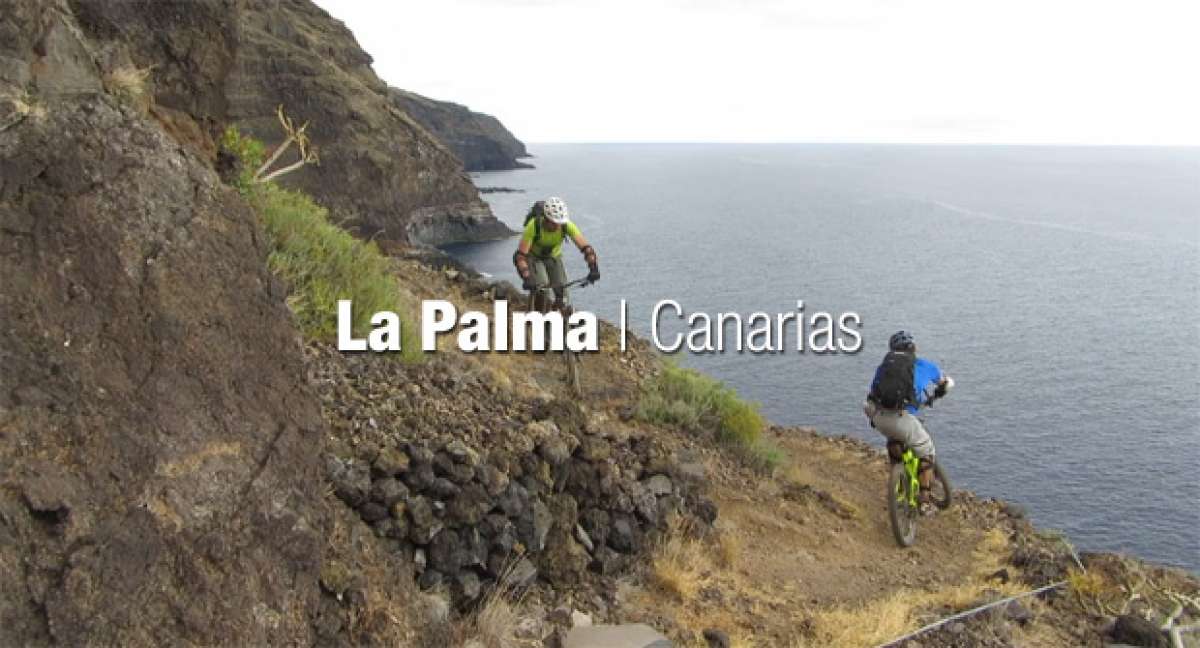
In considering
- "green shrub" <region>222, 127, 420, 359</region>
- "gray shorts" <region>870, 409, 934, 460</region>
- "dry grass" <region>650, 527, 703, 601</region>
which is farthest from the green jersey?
"dry grass" <region>650, 527, 703, 601</region>

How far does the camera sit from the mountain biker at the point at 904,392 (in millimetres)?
9961

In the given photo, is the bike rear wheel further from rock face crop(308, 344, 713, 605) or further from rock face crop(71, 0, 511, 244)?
rock face crop(71, 0, 511, 244)

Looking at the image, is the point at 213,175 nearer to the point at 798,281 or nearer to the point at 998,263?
the point at 798,281

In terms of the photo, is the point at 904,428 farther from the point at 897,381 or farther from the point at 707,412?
the point at 707,412

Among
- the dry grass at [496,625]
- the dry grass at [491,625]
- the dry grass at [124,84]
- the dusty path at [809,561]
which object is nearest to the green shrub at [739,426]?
the dusty path at [809,561]

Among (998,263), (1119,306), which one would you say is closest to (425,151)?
(998,263)

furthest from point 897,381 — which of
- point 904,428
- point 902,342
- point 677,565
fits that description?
point 677,565

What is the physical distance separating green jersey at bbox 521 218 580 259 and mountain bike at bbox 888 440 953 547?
4.60 metres

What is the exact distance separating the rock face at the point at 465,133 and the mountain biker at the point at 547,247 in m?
132

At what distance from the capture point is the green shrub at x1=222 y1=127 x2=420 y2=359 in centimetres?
799

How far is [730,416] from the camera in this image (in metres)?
13.2

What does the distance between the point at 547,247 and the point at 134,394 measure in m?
7.71

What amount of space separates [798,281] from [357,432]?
45.1m

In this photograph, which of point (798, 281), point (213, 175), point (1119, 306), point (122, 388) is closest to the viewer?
point (122, 388)
